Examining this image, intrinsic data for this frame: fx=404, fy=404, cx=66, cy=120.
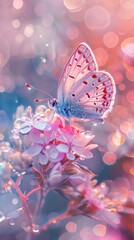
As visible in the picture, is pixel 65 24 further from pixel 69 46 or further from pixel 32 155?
pixel 32 155

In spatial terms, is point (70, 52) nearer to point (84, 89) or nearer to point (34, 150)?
point (84, 89)

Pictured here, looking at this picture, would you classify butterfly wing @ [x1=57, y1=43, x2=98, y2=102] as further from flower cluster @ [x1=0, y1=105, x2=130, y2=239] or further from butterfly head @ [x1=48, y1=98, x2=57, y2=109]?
flower cluster @ [x1=0, y1=105, x2=130, y2=239]

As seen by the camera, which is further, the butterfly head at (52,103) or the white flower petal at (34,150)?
the butterfly head at (52,103)

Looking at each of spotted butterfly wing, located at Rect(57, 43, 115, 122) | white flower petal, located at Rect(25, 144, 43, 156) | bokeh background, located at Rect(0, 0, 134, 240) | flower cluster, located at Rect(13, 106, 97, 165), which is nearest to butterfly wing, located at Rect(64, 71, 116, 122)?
spotted butterfly wing, located at Rect(57, 43, 115, 122)

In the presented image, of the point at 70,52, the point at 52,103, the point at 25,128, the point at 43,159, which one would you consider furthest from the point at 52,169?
the point at 70,52

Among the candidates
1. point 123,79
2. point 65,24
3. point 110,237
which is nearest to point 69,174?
point 110,237

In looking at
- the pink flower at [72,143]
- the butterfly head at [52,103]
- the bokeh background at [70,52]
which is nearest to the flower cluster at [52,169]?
the pink flower at [72,143]

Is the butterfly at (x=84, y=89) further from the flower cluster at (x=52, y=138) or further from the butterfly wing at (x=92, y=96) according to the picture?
the flower cluster at (x=52, y=138)

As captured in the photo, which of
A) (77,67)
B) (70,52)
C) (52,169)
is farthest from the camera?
(70,52)
